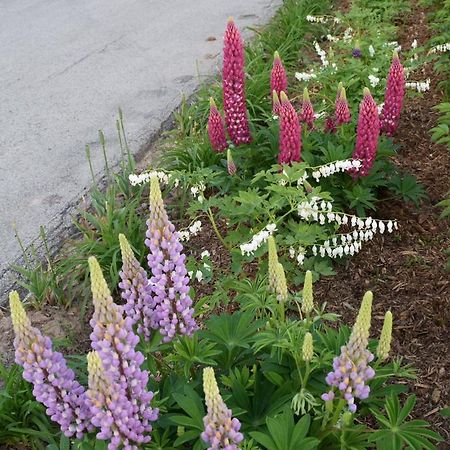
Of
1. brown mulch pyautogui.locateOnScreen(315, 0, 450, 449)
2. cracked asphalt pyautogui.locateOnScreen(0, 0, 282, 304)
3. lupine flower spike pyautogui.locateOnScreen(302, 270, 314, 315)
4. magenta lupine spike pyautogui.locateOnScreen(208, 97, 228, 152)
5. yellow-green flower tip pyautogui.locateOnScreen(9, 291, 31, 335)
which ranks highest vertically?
yellow-green flower tip pyautogui.locateOnScreen(9, 291, 31, 335)

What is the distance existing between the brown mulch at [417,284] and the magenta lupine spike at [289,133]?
742mm

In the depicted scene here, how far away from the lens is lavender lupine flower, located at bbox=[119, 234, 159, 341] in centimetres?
198

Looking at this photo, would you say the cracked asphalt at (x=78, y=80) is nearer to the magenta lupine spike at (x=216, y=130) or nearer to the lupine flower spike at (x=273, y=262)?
the magenta lupine spike at (x=216, y=130)

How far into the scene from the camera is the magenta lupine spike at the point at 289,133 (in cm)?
334

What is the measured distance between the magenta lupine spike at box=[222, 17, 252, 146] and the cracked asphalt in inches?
54.2

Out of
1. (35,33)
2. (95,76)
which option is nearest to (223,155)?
(95,76)

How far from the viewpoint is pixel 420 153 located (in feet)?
14.9

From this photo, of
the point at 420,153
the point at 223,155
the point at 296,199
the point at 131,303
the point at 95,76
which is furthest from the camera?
the point at 95,76

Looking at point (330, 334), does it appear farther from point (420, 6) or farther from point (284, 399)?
point (420, 6)

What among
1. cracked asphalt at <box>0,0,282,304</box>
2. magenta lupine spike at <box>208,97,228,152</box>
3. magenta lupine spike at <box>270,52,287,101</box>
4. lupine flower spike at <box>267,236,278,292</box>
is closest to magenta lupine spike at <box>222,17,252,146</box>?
magenta lupine spike at <box>208,97,228,152</box>

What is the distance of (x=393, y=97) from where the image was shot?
378 cm

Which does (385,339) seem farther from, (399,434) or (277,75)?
(277,75)

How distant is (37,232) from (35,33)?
179 inches

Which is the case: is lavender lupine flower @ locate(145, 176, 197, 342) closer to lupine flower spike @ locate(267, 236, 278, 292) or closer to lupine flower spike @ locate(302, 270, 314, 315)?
lupine flower spike @ locate(267, 236, 278, 292)
